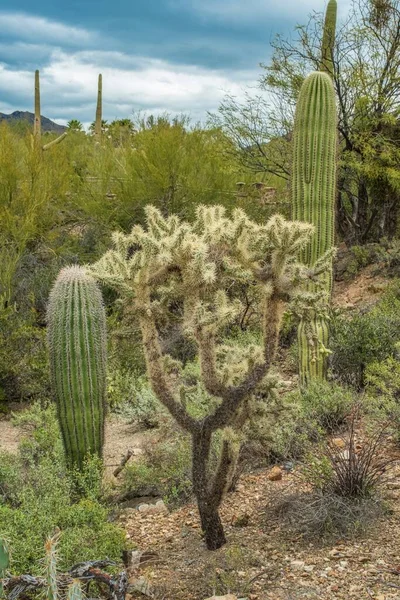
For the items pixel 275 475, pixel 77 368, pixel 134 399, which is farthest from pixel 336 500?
pixel 134 399

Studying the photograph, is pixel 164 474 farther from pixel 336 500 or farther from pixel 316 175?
pixel 316 175

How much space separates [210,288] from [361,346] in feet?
14.7

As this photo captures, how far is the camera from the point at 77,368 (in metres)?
5.85

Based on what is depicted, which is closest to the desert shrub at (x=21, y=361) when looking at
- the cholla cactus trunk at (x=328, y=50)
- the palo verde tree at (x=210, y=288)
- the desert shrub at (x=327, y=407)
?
the desert shrub at (x=327, y=407)

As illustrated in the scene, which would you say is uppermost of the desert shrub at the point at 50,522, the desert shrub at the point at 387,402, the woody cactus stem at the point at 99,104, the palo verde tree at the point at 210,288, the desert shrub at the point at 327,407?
the woody cactus stem at the point at 99,104

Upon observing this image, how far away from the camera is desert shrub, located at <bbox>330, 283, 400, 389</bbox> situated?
797cm

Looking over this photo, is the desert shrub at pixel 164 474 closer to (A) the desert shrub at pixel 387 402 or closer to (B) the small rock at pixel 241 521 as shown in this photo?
(B) the small rock at pixel 241 521

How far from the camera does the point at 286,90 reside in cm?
1611

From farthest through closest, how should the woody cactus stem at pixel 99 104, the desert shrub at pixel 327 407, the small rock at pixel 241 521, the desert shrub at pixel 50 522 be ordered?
1. the woody cactus stem at pixel 99 104
2. the desert shrub at pixel 327 407
3. the small rock at pixel 241 521
4. the desert shrub at pixel 50 522

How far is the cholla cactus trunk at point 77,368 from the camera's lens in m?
5.86

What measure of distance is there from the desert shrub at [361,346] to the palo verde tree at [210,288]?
3.89 meters

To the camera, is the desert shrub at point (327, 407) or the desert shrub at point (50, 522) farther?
the desert shrub at point (327, 407)

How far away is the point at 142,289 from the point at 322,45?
510 inches

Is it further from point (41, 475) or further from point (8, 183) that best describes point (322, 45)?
point (41, 475)
